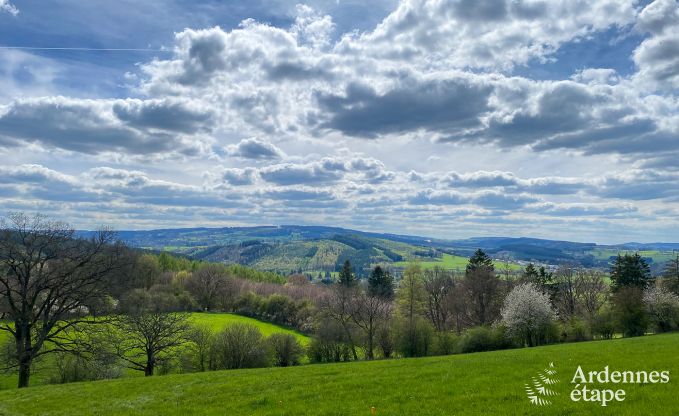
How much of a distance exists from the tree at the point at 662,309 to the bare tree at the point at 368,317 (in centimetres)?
3561

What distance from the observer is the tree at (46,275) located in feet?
97.9

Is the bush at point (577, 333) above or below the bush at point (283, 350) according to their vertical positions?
above

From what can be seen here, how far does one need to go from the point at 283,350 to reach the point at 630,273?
183 feet

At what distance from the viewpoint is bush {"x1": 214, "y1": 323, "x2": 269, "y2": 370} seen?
47500 millimetres

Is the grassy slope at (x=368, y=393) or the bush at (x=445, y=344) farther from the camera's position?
the bush at (x=445, y=344)

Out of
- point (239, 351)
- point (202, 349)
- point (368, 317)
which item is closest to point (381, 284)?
point (368, 317)

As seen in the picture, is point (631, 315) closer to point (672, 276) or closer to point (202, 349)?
point (672, 276)

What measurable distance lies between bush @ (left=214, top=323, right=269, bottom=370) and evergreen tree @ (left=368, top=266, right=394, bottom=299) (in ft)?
165

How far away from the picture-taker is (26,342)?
104ft

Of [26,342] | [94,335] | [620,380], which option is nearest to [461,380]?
[620,380]

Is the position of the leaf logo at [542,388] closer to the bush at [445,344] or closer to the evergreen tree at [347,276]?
the bush at [445,344]

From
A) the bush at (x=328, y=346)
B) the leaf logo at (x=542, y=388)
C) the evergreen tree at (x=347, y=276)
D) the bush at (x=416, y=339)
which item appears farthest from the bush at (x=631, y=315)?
the evergreen tree at (x=347, y=276)

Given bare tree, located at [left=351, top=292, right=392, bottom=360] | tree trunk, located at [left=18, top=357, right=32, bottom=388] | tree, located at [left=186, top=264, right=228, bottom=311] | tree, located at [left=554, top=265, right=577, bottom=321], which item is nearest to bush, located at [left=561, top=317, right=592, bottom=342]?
tree, located at [left=554, top=265, right=577, bottom=321]

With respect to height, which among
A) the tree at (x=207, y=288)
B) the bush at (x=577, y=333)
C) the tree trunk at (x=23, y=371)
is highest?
the tree trunk at (x=23, y=371)
